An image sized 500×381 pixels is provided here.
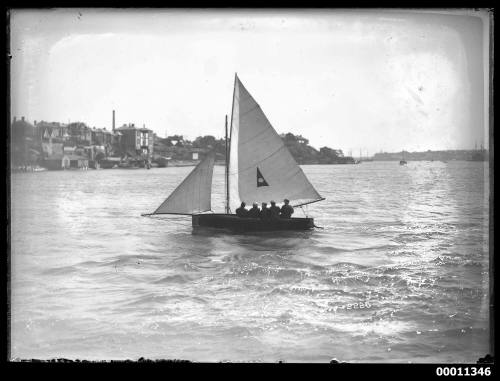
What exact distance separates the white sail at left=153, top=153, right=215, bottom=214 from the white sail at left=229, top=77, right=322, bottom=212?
1.03 m

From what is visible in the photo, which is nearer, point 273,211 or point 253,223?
point 253,223

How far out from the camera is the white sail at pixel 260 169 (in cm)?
1425

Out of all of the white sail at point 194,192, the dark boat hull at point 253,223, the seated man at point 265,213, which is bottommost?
the dark boat hull at point 253,223

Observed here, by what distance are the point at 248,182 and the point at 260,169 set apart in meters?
0.53

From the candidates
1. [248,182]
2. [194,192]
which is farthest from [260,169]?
[194,192]

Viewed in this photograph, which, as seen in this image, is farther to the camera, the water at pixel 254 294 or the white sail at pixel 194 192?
the white sail at pixel 194 192

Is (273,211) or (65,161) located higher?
(65,161)

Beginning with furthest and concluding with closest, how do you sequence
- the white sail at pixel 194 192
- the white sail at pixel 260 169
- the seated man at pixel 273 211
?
1. the white sail at pixel 194 192
2. the seated man at pixel 273 211
3. the white sail at pixel 260 169

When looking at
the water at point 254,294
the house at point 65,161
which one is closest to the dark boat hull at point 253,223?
the water at point 254,294

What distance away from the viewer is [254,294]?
29.9ft

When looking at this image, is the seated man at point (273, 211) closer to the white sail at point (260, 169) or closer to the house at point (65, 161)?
the white sail at point (260, 169)

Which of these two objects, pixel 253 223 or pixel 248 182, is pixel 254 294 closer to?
pixel 253 223

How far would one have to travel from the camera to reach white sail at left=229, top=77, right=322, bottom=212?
1425cm
